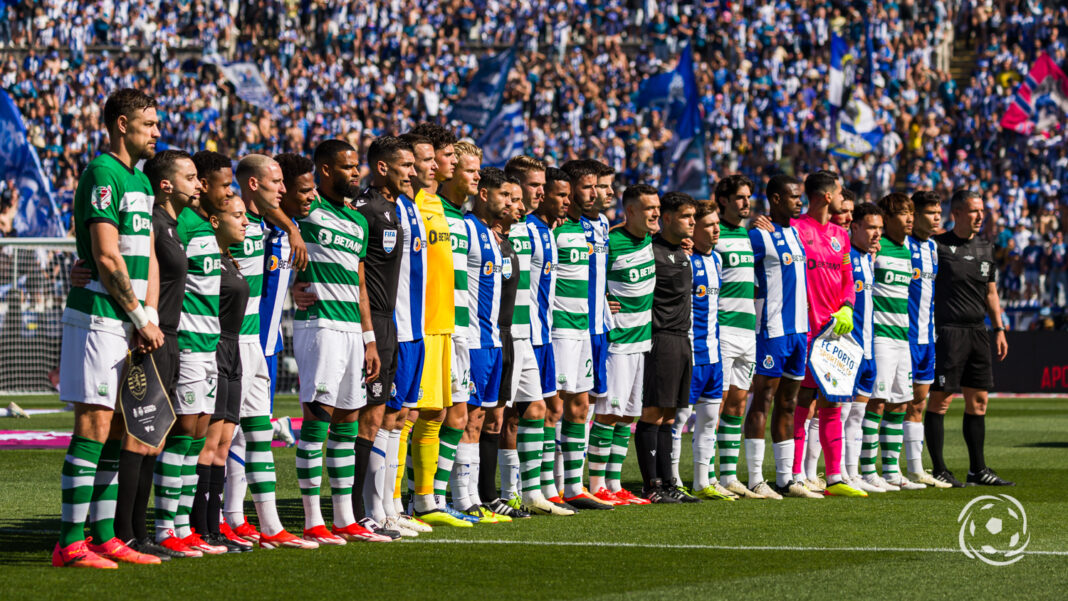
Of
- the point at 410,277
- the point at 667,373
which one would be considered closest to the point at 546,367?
the point at 667,373

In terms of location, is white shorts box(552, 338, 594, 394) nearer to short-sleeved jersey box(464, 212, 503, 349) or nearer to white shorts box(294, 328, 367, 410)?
short-sleeved jersey box(464, 212, 503, 349)

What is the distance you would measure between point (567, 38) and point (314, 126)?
6.74 metres

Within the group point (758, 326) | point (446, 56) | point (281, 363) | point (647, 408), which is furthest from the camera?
point (446, 56)

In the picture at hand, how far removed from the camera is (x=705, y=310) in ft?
39.7

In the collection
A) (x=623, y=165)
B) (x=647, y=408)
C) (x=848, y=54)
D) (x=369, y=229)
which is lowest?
(x=647, y=408)

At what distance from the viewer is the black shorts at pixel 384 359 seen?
9.13 m

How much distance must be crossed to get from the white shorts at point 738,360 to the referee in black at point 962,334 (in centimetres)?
224

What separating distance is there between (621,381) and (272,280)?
3066 mm

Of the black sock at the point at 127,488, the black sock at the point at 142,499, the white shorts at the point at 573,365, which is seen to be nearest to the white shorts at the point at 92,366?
the black sock at the point at 127,488

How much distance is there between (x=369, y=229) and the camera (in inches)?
364

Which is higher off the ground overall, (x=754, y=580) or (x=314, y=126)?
(x=314, y=126)

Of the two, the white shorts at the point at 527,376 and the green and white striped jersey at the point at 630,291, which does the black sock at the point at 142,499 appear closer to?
the white shorts at the point at 527,376

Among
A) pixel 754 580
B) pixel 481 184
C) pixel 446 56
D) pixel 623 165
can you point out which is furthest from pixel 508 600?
pixel 446 56

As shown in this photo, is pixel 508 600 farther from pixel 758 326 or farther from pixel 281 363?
pixel 281 363
